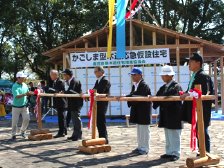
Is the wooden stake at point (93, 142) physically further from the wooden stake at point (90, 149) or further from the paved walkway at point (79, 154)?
the paved walkway at point (79, 154)

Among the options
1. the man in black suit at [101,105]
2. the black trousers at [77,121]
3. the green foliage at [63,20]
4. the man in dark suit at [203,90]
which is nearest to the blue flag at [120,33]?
the black trousers at [77,121]

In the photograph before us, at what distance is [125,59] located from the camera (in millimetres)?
12789

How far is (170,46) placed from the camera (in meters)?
12.6

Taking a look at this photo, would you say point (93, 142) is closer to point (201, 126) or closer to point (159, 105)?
point (159, 105)

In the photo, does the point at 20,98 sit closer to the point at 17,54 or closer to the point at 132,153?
the point at 132,153

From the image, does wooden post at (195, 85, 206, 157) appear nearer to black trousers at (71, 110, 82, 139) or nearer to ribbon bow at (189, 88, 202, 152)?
ribbon bow at (189, 88, 202, 152)

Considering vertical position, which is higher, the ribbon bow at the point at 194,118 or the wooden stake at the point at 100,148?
the ribbon bow at the point at 194,118

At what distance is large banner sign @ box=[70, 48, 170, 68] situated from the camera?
1256 centimetres

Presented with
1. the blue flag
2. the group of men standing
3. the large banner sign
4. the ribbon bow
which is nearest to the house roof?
the large banner sign

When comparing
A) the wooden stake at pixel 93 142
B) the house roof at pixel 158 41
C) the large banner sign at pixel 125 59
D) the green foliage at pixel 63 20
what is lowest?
the wooden stake at pixel 93 142

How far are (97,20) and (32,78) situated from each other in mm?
22777

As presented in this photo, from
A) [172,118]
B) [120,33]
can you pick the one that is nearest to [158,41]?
[120,33]

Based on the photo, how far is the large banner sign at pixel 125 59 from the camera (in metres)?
12.6

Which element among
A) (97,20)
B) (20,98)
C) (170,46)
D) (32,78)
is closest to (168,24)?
(97,20)
